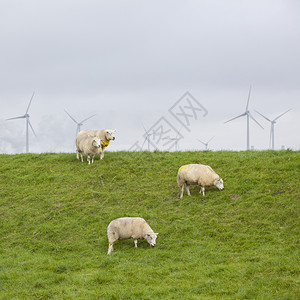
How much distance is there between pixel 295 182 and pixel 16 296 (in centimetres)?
1306

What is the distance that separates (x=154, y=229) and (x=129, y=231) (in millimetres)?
1856

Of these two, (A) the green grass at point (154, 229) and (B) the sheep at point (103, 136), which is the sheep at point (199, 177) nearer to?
(A) the green grass at point (154, 229)

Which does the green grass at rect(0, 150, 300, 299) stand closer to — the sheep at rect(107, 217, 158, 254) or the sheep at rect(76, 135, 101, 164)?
the sheep at rect(107, 217, 158, 254)

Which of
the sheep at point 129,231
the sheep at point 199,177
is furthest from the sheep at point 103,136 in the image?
the sheep at point 129,231

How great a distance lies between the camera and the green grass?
12570 millimetres

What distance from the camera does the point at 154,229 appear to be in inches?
687

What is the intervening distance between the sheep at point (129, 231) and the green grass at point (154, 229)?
44 cm

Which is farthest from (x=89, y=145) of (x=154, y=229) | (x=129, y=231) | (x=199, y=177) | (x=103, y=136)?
(x=129, y=231)

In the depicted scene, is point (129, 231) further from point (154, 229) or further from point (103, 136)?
point (103, 136)

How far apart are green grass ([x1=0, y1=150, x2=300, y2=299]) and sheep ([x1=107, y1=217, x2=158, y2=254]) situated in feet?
1.44

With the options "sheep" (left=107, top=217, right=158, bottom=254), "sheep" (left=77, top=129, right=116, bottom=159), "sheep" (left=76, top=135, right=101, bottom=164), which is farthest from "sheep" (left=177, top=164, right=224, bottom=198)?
"sheep" (left=77, top=129, right=116, bottom=159)

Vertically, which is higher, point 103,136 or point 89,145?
point 103,136

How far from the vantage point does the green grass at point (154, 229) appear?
41.2 feet

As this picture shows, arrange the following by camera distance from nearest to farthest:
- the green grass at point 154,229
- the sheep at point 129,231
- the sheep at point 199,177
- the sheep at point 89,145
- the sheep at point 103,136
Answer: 1. the green grass at point 154,229
2. the sheep at point 129,231
3. the sheep at point 199,177
4. the sheep at point 89,145
5. the sheep at point 103,136
